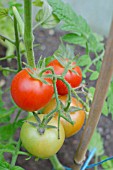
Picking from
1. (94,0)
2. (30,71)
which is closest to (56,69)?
(30,71)

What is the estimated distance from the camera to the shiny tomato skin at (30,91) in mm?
675

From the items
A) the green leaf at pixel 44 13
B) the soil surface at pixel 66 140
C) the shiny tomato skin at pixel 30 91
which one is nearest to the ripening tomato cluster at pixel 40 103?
the shiny tomato skin at pixel 30 91

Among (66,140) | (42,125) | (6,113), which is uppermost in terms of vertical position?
(42,125)

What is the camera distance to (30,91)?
68 cm

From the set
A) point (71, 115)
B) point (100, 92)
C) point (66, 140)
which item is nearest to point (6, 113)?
point (71, 115)

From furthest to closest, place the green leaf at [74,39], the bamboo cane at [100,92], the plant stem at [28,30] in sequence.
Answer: the green leaf at [74,39]
the plant stem at [28,30]
the bamboo cane at [100,92]

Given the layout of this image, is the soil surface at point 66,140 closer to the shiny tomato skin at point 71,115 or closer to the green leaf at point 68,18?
the green leaf at point 68,18

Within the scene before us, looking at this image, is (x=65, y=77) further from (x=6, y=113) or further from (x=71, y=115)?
(x=6, y=113)

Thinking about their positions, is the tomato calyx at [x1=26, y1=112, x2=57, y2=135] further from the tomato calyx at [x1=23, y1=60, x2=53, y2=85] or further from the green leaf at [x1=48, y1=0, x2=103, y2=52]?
the green leaf at [x1=48, y1=0, x2=103, y2=52]

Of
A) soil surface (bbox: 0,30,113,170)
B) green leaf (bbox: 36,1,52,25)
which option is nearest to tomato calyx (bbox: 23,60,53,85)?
green leaf (bbox: 36,1,52,25)

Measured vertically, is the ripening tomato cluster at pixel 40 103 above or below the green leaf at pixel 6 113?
above

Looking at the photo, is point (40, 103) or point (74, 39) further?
point (74, 39)

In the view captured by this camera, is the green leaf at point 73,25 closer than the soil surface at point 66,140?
Yes

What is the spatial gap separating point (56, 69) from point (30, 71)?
8 centimetres
